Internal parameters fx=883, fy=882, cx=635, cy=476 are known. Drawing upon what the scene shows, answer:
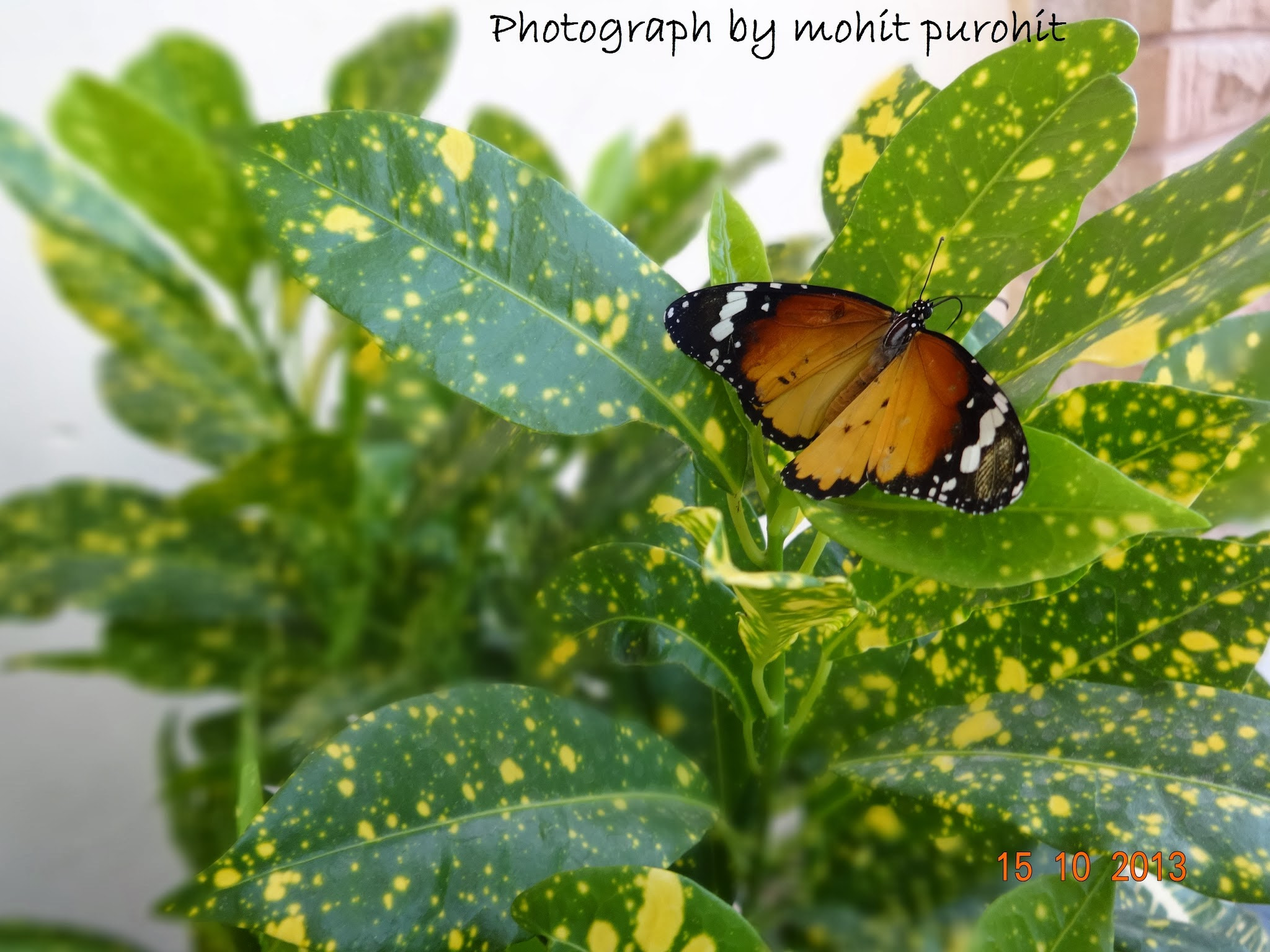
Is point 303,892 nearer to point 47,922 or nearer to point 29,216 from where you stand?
point 47,922

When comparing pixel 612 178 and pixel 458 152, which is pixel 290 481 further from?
pixel 612 178

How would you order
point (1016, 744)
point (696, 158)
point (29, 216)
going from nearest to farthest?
1. point (29, 216)
2. point (1016, 744)
3. point (696, 158)

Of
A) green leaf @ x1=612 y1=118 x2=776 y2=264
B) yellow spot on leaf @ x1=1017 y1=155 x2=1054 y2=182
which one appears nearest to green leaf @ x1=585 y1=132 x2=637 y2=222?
green leaf @ x1=612 y1=118 x2=776 y2=264

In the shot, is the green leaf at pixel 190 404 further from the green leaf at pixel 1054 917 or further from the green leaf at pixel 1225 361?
the green leaf at pixel 1225 361

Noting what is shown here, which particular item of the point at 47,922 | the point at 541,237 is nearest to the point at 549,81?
the point at 541,237

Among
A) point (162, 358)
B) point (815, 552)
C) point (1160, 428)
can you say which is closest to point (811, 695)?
point (815, 552)
